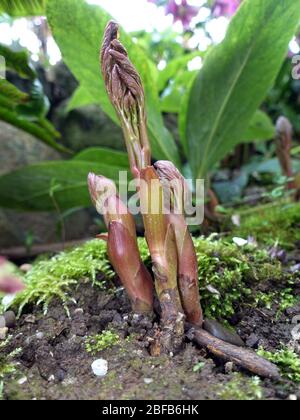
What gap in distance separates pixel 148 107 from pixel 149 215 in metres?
0.61

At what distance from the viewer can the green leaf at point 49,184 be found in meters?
1.48

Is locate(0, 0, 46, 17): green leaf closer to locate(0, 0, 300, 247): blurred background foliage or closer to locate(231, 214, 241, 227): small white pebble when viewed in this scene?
locate(0, 0, 300, 247): blurred background foliage

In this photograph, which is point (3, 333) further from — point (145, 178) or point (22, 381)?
point (145, 178)

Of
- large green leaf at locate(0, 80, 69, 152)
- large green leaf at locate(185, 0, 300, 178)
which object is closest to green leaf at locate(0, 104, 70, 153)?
large green leaf at locate(0, 80, 69, 152)

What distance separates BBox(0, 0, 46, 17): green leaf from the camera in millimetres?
1320

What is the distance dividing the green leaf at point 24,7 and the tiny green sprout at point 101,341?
1001 millimetres

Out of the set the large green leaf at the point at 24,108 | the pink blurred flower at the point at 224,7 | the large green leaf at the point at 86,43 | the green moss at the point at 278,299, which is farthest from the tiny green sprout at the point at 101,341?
the pink blurred flower at the point at 224,7

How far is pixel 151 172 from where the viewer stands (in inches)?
30.7

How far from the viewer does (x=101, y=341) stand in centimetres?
81

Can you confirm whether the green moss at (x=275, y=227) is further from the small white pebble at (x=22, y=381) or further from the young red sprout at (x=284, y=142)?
the small white pebble at (x=22, y=381)

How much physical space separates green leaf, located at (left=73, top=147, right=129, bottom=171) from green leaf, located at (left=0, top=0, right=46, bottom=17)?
48 cm
